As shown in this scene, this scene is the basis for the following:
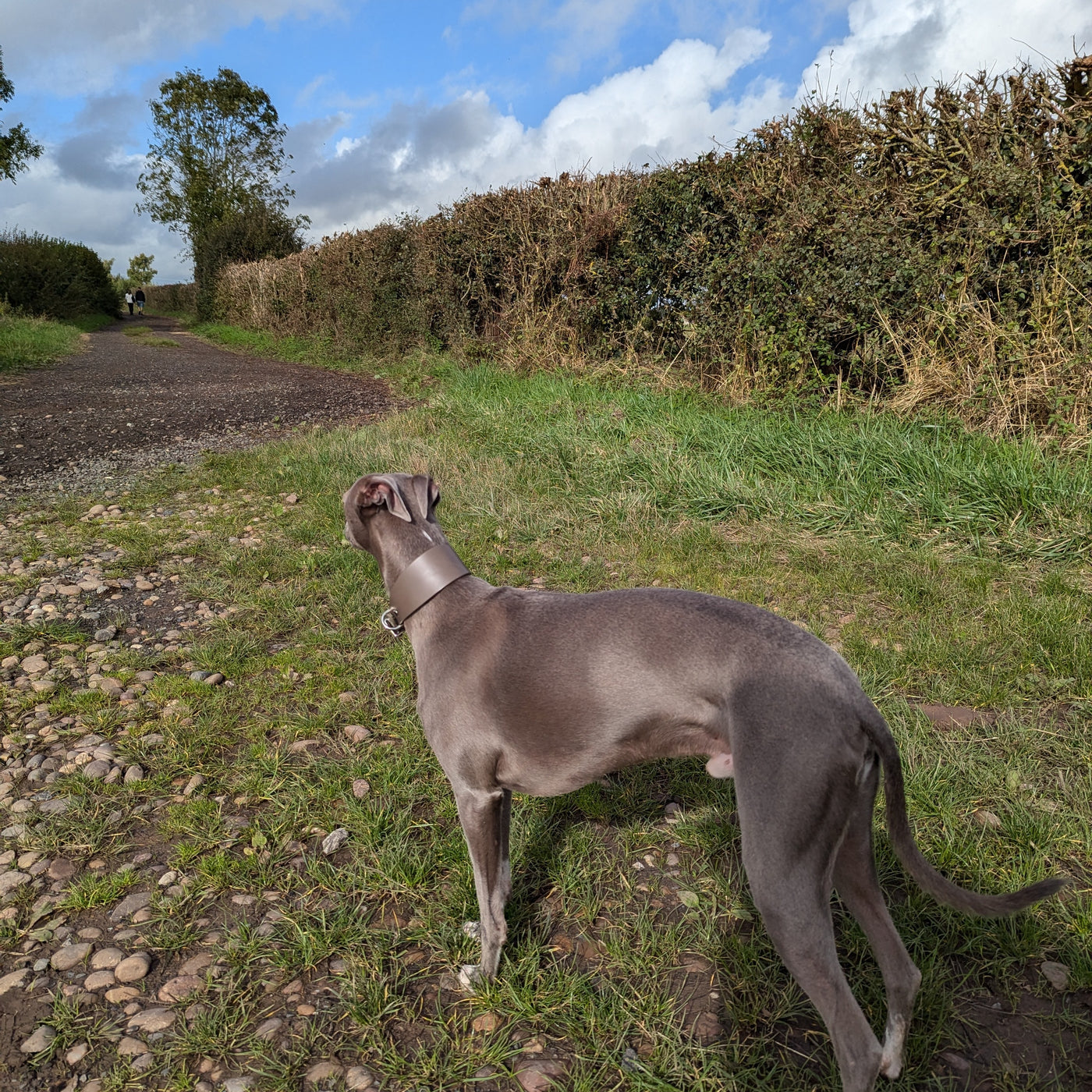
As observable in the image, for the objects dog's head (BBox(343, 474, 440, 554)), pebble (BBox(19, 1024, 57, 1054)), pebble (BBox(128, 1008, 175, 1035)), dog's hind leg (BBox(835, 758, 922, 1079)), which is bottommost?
pebble (BBox(128, 1008, 175, 1035))

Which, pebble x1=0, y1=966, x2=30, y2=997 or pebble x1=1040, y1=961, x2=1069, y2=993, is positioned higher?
pebble x1=0, y1=966, x2=30, y2=997

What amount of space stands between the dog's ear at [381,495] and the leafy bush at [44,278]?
100ft

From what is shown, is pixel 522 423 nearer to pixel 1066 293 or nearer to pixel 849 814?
pixel 1066 293

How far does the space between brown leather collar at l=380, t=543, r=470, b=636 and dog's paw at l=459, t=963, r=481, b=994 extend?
1.13 meters

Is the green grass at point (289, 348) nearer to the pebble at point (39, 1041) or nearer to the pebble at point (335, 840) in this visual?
the pebble at point (335, 840)

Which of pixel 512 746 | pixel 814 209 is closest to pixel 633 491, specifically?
pixel 814 209

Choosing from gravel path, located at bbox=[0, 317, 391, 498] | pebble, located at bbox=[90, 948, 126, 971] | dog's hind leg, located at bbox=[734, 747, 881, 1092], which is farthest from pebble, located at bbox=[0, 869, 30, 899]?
gravel path, located at bbox=[0, 317, 391, 498]

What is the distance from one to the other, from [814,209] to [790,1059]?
22.6ft

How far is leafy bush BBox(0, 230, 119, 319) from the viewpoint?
27016mm

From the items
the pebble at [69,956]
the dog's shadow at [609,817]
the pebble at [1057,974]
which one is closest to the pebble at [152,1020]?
the pebble at [69,956]

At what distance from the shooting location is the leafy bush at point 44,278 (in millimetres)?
27016

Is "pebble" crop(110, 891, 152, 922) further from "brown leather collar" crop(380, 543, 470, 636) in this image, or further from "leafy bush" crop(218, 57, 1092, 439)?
"leafy bush" crop(218, 57, 1092, 439)

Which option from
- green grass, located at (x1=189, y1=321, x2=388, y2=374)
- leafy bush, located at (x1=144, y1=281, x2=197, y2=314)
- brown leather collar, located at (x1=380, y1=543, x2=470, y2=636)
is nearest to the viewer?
brown leather collar, located at (x1=380, y1=543, x2=470, y2=636)

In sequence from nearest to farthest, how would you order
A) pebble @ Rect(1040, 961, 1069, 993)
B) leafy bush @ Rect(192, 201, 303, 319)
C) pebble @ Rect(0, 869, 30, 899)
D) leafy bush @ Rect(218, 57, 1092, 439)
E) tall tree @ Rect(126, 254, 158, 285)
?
pebble @ Rect(1040, 961, 1069, 993) < pebble @ Rect(0, 869, 30, 899) < leafy bush @ Rect(218, 57, 1092, 439) < leafy bush @ Rect(192, 201, 303, 319) < tall tree @ Rect(126, 254, 158, 285)
